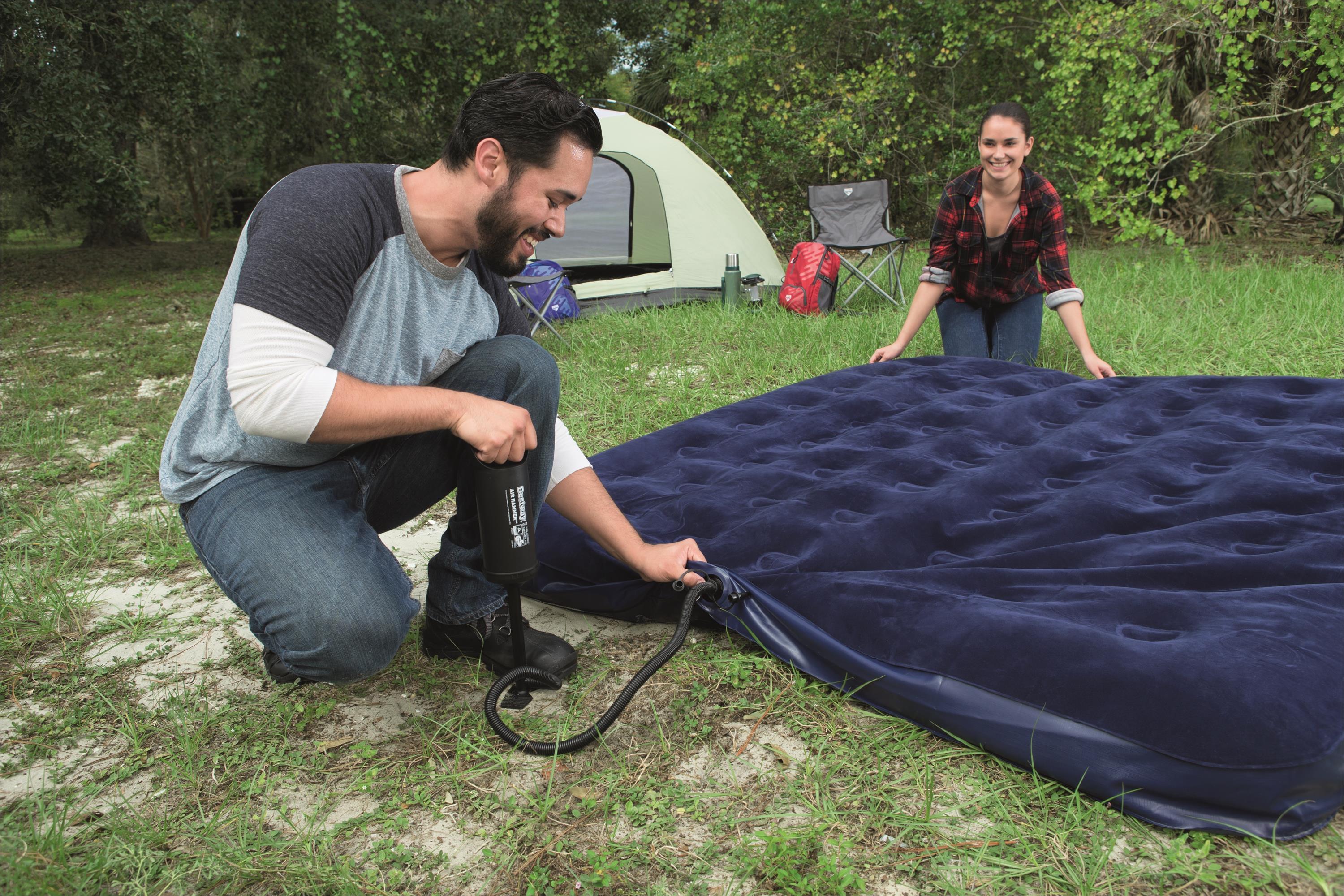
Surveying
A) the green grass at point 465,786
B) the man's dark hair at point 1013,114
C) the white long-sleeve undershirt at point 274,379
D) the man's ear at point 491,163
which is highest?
the man's dark hair at point 1013,114

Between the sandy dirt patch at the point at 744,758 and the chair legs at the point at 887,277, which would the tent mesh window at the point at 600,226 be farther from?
the sandy dirt patch at the point at 744,758

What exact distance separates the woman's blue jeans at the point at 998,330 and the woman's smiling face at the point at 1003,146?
1.61 ft

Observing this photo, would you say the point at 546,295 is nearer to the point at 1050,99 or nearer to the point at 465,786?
the point at 465,786

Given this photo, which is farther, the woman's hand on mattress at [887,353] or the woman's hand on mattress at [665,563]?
the woman's hand on mattress at [887,353]

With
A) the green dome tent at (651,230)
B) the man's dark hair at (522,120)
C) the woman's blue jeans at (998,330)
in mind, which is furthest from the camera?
the green dome tent at (651,230)

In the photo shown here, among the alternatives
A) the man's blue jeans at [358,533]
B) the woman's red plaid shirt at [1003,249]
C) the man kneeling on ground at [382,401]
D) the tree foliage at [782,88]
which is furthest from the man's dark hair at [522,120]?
the tree foliage at [782,88]

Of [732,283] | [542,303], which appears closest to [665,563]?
[542,303]

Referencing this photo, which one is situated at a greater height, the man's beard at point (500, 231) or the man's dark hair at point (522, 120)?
the man's dark hair at point (522, 120)

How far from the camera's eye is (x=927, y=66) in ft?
27.2

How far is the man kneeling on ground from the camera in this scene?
4.52 ft

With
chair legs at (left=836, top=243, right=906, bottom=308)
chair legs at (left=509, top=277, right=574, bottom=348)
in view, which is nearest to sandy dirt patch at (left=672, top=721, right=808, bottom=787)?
chair legs at (left=509, top=277, right=574, bottom=348)

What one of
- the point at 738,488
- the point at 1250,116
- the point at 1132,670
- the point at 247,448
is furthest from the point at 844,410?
the point at 1250,116

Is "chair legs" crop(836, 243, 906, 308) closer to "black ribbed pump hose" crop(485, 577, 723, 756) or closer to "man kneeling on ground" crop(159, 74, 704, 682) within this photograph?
"man kneeling on ground" crop(159, 74, 704, 682)

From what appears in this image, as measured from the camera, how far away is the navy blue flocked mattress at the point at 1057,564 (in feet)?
3.88
